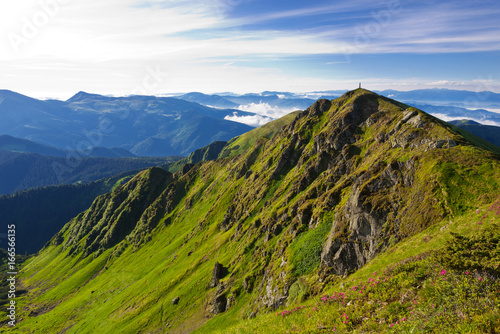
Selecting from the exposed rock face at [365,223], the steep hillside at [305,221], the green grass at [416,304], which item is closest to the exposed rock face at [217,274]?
the steep hillside at [305,221]

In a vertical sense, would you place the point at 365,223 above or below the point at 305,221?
above

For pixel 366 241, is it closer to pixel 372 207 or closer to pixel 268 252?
pixel 372 207

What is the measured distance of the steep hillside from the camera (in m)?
46.5

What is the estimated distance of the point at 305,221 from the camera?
80000 mm

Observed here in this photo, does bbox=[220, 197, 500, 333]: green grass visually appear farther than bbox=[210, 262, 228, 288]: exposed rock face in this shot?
No

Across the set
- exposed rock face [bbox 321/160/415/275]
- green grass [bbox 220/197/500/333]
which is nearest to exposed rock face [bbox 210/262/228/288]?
exposed rock face [bbox 321/160/415/275]

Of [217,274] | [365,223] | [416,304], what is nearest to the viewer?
[416,304]

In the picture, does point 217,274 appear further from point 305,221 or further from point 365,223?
point 365,223

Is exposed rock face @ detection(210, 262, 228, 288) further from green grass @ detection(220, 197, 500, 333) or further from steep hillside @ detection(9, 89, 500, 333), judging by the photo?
green grass @ detection(220, 197, 500, 333)

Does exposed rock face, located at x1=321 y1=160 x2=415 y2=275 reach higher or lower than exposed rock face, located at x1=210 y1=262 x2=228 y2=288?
higher

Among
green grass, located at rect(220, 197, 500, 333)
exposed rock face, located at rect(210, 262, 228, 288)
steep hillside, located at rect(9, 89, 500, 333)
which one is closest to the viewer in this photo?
green grass, located at rect(220, 197, 500, 333)

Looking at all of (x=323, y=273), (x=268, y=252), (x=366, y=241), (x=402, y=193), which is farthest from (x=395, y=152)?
(x=268, y=252)

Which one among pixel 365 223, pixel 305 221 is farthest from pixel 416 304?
pixel 305 221

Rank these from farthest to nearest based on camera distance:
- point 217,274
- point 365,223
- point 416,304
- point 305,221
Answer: point 217,274
point 305,221
point 365,223
point 416,304
